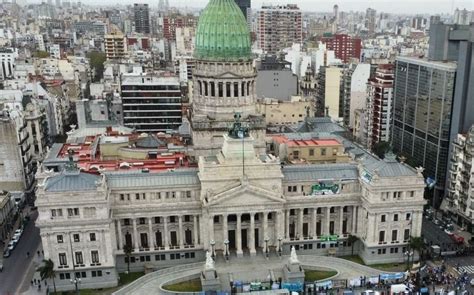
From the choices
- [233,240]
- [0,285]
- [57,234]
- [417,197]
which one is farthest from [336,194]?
[0,285]

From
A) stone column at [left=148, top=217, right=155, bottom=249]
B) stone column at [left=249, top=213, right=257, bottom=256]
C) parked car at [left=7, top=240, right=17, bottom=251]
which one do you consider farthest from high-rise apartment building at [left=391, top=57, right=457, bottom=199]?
parked car at [left=7, top=240, right=17, bottom=251]

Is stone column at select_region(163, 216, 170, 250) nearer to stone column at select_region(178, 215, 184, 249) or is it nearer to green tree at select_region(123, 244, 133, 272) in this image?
stone column at select_region(178, 215, 184, 249)

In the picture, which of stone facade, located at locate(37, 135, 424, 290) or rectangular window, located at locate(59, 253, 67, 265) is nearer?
rectangular window, located at locate(59, 253, 67, 265)

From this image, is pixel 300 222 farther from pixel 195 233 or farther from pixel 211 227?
pixel 195 233

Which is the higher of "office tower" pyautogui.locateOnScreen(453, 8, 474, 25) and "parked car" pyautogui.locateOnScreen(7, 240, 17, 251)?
"office tower" pyautogui.locateOnScreen(453, 8, 474, 25)

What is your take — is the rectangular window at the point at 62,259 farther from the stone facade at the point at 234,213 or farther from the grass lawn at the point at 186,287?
the grass lawn at the point at 186,287

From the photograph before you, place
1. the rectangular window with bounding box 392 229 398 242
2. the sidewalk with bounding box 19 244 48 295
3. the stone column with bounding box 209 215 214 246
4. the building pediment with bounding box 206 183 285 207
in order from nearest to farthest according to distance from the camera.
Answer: the sidewalk with bounding box 19 244 48 295 < the building pediment with bounding box 206 183 285 207 < the stone column with bounding box 209 215 214 246 < the rectangular window with bounding box 392 229 398 242

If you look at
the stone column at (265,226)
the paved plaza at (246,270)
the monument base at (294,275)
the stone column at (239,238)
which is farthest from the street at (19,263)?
the monument base at (294,275)

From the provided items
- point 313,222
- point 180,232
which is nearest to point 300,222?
point 313,222
